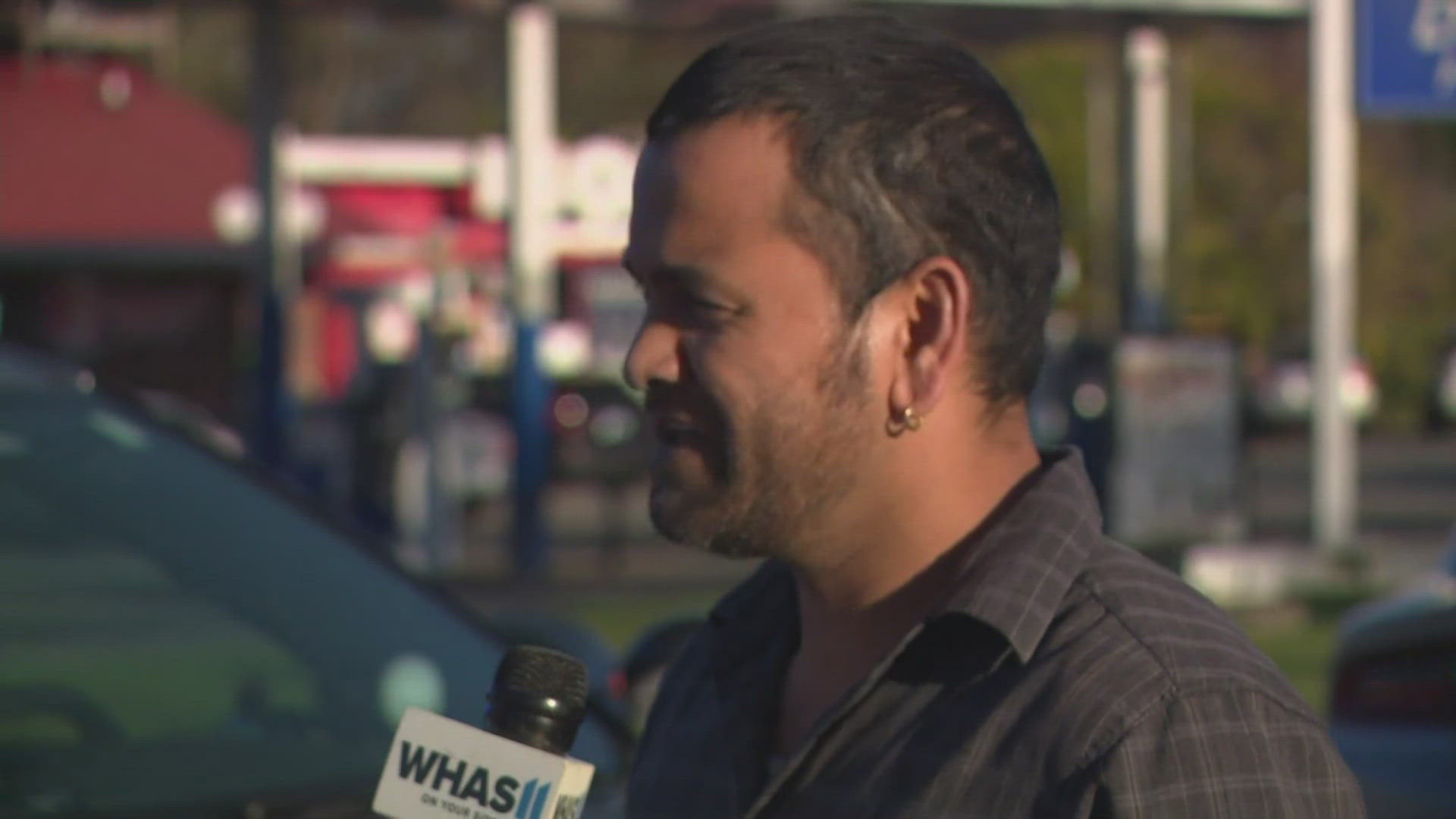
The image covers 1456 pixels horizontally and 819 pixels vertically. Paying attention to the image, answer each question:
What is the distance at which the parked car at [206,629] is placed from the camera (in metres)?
3.81

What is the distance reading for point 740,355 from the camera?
1994 mm

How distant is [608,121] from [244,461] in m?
41.4

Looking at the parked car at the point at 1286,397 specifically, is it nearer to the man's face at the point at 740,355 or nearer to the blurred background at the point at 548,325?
the blurred background at the point at 548,325

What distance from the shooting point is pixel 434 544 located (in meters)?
16.3

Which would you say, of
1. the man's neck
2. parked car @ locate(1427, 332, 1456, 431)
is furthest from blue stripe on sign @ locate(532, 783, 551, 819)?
parked car @ locate(1427, 332, 1456, 431)

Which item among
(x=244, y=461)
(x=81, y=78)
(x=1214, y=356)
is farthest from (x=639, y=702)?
(x=81, y=78)

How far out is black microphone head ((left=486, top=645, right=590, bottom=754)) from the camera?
1916 millimetres

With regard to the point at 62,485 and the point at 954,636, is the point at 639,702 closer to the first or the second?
the point at 62,485

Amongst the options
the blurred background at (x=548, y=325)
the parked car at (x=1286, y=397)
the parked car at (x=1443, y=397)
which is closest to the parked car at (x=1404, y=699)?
the blurred background at (x=548, y=325)

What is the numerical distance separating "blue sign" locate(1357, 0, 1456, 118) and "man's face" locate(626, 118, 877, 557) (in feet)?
36.5

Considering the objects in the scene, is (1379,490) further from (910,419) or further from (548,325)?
(910,419)

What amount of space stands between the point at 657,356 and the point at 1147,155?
49.2ft

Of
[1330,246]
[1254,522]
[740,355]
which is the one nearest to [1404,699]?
[740,355]

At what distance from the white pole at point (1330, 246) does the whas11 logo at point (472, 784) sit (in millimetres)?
12635
